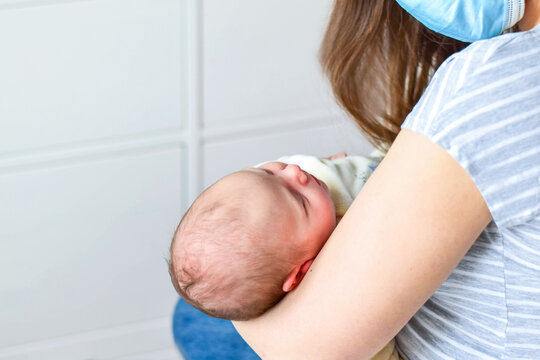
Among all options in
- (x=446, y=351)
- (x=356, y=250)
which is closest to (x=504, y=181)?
(x=356, y=250)

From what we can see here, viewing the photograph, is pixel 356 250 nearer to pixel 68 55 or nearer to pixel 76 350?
pixel 68 55

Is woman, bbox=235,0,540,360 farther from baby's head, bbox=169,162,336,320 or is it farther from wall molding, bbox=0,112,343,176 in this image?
wall molding, bbox=0,112,343,176

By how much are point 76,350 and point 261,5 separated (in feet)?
3.40

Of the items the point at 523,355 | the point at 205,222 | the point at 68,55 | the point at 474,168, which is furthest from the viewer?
the point at 68,55

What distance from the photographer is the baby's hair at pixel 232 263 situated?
3.15 feet

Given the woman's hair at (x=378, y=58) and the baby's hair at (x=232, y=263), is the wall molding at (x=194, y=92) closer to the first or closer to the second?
the woman's hair at (x=378, y=58)

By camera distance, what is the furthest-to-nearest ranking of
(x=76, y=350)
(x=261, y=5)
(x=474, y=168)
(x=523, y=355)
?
1. (x=76, y=350)
2. (x=261, y=5)
3. (x=523, y=355)
4. (x=474, y=168)

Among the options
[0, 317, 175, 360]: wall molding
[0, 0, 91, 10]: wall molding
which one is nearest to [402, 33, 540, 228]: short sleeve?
[0, 0, 91, 10]: wall molding

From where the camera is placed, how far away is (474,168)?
70 cm

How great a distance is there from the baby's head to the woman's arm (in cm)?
13

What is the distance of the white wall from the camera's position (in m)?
1.62

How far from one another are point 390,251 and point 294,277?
27 centimetres

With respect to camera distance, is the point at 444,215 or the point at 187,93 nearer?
the point at 444,215


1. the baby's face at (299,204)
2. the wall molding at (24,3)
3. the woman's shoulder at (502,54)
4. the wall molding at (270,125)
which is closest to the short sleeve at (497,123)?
the woman's shoulder at (502,54)
